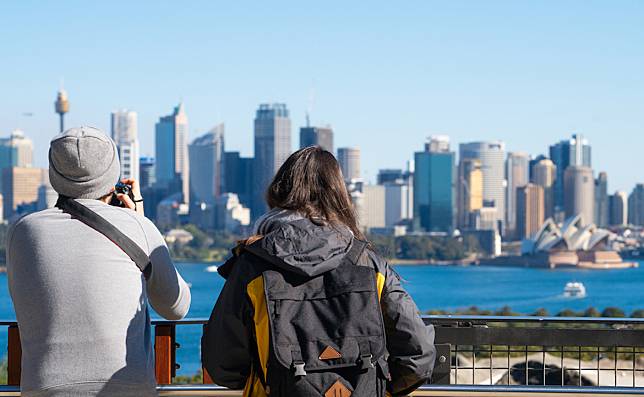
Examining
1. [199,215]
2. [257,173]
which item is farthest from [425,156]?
[199,215]

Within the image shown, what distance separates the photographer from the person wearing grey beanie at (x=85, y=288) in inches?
72.4

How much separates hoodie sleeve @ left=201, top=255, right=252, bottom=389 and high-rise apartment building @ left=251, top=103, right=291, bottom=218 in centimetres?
10538

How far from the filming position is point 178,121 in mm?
133375

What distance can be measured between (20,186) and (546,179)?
2088 inches

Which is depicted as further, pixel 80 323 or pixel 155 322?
pixel 155 322

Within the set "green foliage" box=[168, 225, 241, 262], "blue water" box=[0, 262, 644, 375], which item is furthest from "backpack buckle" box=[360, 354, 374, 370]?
"green foliage" box=[168, 225, 241, 262]

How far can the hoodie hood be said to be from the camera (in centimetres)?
178

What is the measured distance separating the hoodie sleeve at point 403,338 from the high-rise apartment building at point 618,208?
112055 millimetres

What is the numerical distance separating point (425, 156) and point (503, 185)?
45.5 feet

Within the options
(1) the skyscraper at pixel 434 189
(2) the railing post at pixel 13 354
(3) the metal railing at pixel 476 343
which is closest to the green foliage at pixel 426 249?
(1) the skyscraper at pixel 434 189

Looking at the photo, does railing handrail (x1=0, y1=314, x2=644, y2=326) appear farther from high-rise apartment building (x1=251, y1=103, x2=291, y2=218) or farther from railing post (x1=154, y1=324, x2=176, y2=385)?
high-rise apartment building (x1=251, y1=103, x2=291, y2=218)

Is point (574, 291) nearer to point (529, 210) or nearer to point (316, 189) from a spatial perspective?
point (529, 210)

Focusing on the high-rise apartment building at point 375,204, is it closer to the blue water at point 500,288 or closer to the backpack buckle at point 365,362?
the blue water at point 500,288

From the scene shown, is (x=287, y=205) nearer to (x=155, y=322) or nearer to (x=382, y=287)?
(x=382, y=287)
